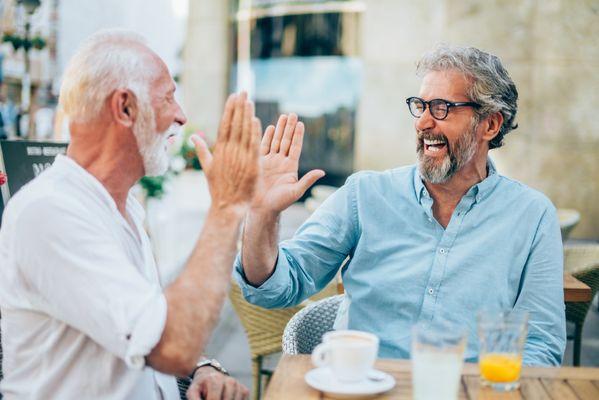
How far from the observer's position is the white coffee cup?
1.37 meters

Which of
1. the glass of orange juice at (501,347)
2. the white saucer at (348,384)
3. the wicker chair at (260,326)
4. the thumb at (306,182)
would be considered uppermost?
the thumb at (306,182)

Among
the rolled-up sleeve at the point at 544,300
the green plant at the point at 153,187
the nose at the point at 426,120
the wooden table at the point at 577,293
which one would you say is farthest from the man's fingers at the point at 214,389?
the green plant at the point at 153,187

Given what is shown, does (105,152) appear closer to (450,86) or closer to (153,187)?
(450,86)

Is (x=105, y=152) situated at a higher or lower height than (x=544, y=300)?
higher

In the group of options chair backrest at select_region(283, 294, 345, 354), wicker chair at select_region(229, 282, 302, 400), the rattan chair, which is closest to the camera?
chair backrest at select_region(283, 294, 345, 354)

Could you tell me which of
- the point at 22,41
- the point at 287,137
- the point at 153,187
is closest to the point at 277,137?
the point at 287,137

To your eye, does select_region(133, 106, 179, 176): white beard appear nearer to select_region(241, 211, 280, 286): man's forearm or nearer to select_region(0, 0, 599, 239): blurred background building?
select_region(241, 211, 280, 286): man's forearm

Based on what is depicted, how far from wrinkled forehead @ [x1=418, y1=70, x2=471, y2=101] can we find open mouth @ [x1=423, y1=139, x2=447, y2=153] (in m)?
0.14

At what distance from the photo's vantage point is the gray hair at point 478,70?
2260 millimetres

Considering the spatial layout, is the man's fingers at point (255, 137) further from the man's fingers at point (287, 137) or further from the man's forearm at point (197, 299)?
the man's fingers at point (287, 137)

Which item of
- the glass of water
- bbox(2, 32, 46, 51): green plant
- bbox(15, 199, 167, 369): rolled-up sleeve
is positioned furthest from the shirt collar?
bbox(2, 32, 46, 51): green plant

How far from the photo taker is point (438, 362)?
51.6 inches

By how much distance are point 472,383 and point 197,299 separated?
0.62 metres

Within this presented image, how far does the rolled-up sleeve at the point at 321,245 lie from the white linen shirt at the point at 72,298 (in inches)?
27.6
